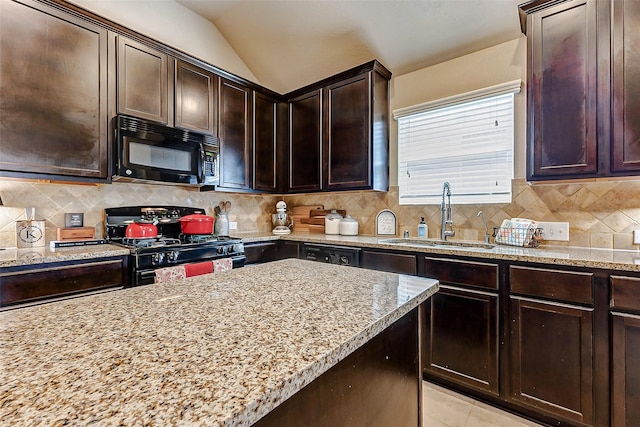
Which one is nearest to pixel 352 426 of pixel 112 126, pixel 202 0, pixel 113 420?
pixel 113 420

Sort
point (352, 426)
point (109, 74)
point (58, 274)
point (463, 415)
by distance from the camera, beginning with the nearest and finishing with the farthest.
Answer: point (352, 426)
point (58, 274)
point (463, 415)
point (109, 74)

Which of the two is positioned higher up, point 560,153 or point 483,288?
point 560,153

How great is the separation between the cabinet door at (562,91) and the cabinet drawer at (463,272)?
2.23 feet

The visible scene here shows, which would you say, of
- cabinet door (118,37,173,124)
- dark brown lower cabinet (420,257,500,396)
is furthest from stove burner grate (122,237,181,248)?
dark brown lower cabinet (420,257,500,396)

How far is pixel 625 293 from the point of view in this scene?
57.0 inches

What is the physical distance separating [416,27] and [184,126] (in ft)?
6.81

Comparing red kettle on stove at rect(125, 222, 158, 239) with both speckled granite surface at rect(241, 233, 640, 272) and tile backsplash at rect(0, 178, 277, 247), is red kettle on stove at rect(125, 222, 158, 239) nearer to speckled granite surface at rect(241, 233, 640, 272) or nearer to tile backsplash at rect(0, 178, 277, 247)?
tile backsplash at rect(0, 178, 277, 247)

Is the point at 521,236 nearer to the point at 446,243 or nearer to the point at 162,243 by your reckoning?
the point at 446,243

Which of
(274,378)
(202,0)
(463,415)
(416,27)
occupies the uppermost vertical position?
(202,0)

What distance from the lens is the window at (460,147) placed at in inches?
91.8

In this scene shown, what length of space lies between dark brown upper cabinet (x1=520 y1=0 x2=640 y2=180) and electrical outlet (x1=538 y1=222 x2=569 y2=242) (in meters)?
0.43

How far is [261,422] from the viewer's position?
513mm

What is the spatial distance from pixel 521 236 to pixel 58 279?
2.87 metres

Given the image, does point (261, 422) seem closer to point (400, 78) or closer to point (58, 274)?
point (58, 274)
